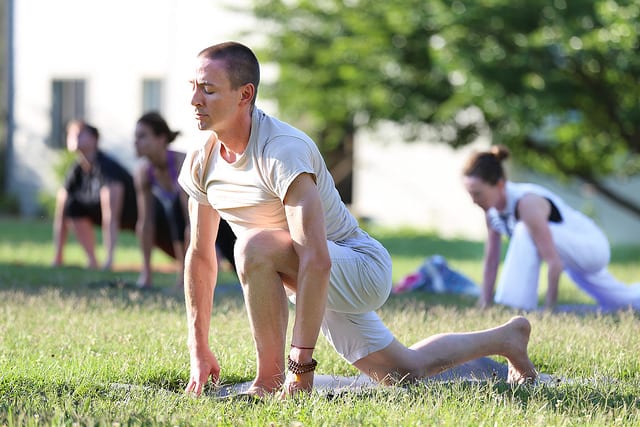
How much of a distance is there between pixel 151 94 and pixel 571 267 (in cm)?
1618

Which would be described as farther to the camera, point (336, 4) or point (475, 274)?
point (336, 4)

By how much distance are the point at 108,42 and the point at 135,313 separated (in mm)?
17541

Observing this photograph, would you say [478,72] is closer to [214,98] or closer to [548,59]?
[548,59]

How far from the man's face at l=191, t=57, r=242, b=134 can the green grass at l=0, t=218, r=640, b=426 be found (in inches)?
45.7

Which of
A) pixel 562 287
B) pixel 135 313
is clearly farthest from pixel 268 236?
pixel 562 287

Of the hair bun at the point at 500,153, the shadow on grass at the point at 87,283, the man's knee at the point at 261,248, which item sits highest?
the hair bun at the point at 500,153

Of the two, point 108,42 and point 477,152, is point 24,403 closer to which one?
point 477,152

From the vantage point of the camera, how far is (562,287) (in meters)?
12.1

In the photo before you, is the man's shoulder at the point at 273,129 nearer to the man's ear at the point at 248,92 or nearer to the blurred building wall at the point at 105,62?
the man's ear at the point at 248,92

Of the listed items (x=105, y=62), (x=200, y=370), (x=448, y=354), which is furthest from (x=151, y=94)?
(x=200, y=370)

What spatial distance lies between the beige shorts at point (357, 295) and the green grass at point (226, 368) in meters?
0.33

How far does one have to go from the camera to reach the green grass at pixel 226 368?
4.30 metres

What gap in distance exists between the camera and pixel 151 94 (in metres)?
24.0

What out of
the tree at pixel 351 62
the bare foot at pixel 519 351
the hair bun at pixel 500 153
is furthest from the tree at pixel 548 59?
the bare foot at pixel 519 351
